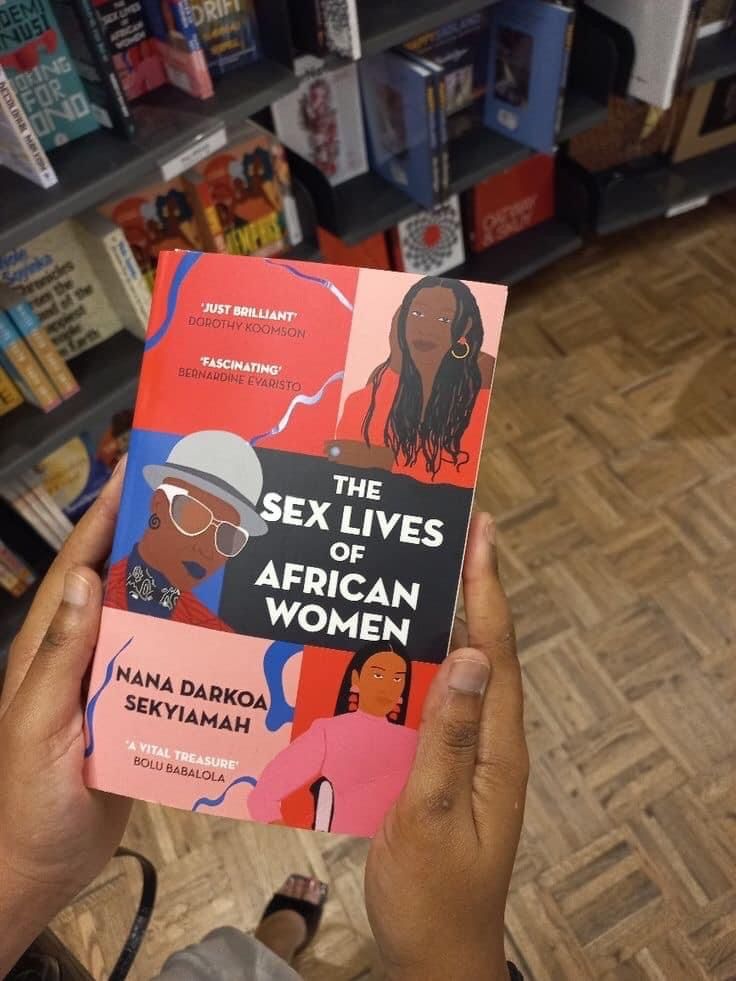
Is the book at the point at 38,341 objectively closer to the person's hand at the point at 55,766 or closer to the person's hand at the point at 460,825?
the person's hand at the point at 55,766

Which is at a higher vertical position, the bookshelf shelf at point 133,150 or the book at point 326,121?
the bookshelf shelf at point 133,150

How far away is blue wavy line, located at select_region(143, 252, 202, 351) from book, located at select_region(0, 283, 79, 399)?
2.16 feet

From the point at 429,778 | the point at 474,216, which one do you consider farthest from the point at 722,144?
the point at 429,778

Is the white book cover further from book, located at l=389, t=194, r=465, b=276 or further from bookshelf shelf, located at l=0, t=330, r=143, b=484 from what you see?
bookshelf shelf, located at l=0, t=330, r=143, b=484

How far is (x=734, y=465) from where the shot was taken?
1949 millimetres

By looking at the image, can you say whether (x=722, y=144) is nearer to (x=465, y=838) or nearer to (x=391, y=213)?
(x=391, y=213)

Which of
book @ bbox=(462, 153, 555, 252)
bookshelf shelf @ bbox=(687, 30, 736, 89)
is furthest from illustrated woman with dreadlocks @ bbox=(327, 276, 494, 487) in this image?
bookshelf shelf @ bbox=(687, 30, 736, 89)

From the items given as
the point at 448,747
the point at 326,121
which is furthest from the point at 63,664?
the point at 326,121

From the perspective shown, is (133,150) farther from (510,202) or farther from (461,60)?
(510,202)

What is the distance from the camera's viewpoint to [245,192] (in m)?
1.54

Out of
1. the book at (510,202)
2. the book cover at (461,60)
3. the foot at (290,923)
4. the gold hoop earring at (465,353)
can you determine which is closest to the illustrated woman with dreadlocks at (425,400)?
the gold hoop earring at (465,353)

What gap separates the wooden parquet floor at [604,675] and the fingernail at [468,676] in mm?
947

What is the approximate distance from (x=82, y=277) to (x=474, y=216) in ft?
4.12

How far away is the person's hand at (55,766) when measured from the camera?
767 millimetres
